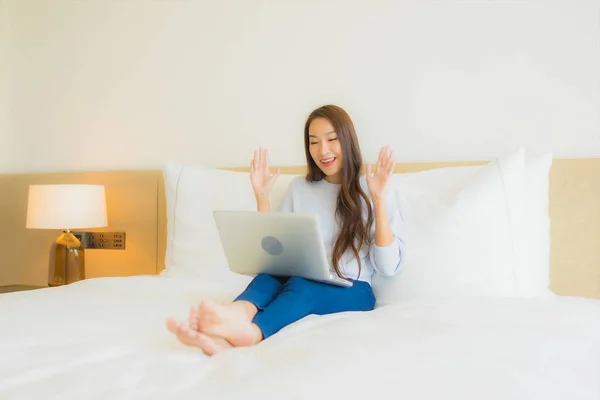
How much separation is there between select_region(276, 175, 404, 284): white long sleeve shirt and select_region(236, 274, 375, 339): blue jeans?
10 cm

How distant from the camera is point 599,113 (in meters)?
1.77

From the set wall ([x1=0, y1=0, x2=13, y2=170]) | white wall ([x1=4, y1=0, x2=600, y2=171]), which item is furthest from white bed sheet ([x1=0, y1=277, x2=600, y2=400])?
wall ([x1=0, y1=0, x2=13, y2=170])

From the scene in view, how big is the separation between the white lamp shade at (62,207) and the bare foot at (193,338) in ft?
4.75

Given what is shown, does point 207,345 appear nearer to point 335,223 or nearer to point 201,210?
point 335,223

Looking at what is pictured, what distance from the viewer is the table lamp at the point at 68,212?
7.11 ft

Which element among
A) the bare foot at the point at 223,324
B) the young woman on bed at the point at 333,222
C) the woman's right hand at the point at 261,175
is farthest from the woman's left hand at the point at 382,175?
the bare foot at the point at 223,324

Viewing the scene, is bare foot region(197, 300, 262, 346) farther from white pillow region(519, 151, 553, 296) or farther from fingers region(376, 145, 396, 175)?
white pillow region(519, 151, 553, 296)

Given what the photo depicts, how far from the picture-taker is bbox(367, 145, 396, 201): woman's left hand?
4.84 ft

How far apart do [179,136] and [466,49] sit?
1.30 meters

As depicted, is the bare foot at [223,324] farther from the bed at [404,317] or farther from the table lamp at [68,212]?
the table lamp at [68,212]

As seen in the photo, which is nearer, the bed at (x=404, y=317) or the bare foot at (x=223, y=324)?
the bed at (x=404, y=317)

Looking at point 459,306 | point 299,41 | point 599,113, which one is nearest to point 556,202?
point 599,113

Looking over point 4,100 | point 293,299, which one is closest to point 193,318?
point 293,299

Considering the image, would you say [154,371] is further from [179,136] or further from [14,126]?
[14,126]
